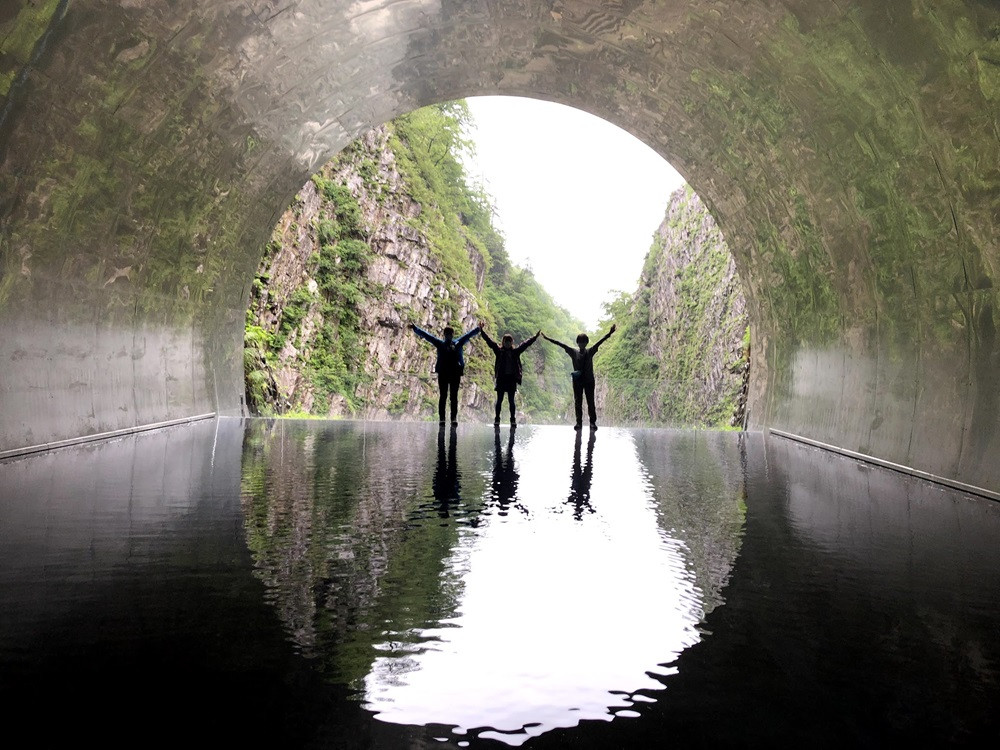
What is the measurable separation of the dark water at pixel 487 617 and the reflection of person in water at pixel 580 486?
8cm

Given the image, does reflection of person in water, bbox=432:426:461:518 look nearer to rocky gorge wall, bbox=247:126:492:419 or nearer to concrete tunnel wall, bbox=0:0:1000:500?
concrete tunnel wall, bbox=0:0:1000:500

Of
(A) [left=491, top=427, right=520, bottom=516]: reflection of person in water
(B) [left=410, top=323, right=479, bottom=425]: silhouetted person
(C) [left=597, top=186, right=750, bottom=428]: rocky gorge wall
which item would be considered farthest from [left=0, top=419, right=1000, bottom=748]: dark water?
(C) [left=597, top=186, right=750, bottom=428]: rocky gorge wall

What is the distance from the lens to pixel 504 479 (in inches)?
315

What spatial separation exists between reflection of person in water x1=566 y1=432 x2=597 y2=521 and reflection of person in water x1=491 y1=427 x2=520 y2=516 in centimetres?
48

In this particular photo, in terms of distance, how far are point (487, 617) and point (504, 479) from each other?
4604 millimetres

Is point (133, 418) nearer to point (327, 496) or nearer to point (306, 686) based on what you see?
point (327, 496)

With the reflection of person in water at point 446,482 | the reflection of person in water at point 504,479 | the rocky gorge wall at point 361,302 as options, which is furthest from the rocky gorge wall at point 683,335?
the reflection of person in water at point 446,482

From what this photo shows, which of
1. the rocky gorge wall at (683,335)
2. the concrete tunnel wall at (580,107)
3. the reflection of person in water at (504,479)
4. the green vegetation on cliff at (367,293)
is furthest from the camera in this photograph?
the rocky gorge wall at (683,335)

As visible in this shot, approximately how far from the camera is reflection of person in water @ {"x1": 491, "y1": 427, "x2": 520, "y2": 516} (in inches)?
257

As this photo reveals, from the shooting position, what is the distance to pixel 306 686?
102 inches

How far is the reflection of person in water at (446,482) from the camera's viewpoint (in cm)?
625

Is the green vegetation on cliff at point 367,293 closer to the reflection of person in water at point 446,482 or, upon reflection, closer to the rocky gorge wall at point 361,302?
the rocky gorge wall at point 361,302

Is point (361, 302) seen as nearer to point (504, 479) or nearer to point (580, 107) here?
point (580, 107)

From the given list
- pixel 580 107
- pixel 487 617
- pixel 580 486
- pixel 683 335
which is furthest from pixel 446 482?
pixel 683 335
